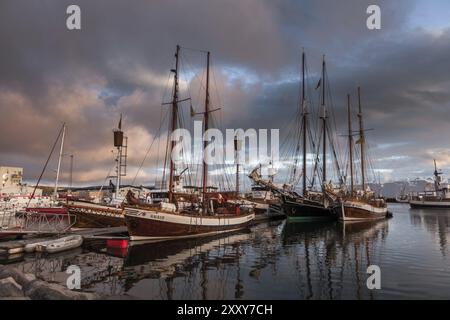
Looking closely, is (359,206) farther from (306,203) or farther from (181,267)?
(181,267)

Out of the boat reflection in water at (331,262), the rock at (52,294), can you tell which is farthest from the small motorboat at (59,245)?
the boat reflection in water at (331,262)

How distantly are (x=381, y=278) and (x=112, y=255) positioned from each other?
18.0 meters

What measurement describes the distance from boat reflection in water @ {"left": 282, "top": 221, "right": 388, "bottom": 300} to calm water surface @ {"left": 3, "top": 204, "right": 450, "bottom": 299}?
49 mm

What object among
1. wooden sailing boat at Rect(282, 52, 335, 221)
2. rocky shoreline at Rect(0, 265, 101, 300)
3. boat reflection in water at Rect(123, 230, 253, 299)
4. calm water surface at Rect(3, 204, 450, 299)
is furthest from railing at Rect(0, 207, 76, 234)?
wooden sailing boat at Rect(282, 52, 335, 221)

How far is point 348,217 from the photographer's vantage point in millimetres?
52406

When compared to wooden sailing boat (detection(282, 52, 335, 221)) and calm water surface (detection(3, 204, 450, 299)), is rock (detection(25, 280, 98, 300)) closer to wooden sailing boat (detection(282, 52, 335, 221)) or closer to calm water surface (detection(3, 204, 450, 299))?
calm water surface (detection(3, 204, 450, 299))

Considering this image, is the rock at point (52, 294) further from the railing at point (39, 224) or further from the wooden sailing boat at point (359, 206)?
the wooden sailing boat at point (359, 206)

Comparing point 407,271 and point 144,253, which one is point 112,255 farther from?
point 407,271

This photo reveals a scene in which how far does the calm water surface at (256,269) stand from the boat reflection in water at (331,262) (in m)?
0.05

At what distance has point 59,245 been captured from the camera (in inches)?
968

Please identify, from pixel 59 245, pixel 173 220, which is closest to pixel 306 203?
pixel 173 220

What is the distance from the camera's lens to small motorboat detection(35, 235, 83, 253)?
2400cm
